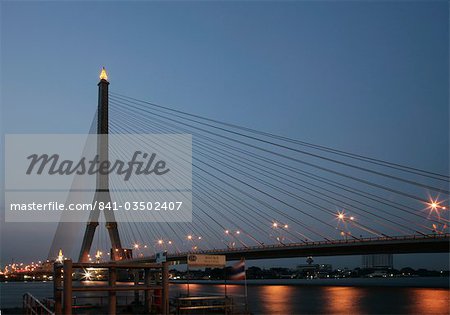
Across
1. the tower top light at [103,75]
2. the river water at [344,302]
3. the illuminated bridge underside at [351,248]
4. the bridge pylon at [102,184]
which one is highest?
the tower top light at [103,75]

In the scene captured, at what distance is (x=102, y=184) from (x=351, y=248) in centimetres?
3043

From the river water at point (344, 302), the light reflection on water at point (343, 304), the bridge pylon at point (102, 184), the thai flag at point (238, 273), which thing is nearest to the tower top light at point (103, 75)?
the bridge pylon at point (102, 184)

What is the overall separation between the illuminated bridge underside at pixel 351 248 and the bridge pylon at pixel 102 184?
15.7 m

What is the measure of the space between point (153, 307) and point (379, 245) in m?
42.7

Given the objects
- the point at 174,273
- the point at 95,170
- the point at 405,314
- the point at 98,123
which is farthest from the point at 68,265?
the point at 174,273

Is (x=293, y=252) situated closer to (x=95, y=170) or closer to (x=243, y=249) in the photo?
(x=243, y=249)

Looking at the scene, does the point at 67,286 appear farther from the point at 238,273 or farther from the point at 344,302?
the point at 344,302

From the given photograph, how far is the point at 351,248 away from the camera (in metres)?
63.1

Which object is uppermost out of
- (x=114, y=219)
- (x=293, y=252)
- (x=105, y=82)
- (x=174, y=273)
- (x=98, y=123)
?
(x=105, y=82)

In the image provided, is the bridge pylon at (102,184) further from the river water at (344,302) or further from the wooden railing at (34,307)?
the wooden railing at (34,307)

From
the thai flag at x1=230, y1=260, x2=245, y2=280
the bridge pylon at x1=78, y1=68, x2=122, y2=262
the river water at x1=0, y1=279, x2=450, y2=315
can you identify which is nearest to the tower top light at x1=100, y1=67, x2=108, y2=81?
the bridge pylon at x1=78, y1=68, x2=122, y2=262

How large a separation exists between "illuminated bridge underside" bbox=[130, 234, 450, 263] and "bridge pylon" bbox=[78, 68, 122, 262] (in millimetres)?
15683

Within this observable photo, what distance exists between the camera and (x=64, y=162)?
117ft

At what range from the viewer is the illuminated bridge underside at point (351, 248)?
55562 millimetres
